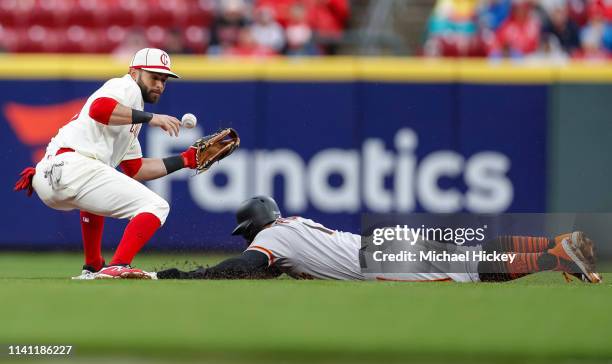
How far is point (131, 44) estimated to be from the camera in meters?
14.4

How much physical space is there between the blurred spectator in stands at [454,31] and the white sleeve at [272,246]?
7.01 meters

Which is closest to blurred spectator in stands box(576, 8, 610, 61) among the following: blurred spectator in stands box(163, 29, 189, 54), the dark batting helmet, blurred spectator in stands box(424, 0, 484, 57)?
blurred spectator in stands box(424, 0, 484, 57)

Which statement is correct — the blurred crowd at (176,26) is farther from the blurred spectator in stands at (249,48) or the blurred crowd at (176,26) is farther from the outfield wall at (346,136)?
the outfield wall at (346,136)

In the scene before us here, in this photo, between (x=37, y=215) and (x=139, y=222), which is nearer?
(x=139, y=222)

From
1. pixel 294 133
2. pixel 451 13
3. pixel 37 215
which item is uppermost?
pixel 451 13

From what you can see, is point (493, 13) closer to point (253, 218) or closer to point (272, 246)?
point (253, 218)

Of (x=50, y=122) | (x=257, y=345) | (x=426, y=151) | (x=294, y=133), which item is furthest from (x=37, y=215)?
(x=257, y=345)

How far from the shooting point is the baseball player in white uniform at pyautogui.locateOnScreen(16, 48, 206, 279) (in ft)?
26.1

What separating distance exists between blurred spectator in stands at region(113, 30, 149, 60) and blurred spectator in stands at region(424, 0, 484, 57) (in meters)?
3.56

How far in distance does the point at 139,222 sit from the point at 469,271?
2263 millimetres

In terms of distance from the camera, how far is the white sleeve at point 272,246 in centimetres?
789

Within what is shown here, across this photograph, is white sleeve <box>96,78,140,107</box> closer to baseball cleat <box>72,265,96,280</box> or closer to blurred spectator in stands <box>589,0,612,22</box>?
baseball cleat <box>72,265,96,280</box>

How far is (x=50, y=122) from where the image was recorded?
42.8 ft

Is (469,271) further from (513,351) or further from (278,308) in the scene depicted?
(513,351)
